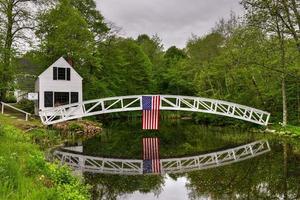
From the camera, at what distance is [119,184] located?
12.9 meters

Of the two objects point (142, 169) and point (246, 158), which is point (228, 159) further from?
point (142, 169)

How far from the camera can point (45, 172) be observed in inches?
382

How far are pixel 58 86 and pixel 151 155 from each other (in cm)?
1442

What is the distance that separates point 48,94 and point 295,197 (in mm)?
23253

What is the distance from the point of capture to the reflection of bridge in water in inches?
606

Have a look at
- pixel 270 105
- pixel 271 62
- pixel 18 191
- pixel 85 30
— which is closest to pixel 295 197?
pixel 18 191

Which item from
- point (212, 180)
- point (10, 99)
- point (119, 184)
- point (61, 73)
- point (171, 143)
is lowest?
point (119, 184)

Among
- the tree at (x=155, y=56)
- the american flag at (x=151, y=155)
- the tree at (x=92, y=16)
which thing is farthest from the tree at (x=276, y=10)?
the tree at (x=155, y=56)

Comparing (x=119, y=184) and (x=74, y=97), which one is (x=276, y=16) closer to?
(x=119, y=184)

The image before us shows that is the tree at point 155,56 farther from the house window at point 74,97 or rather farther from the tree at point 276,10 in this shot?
the tree at point 276,10

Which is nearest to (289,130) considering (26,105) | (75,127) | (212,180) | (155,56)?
(75,127)

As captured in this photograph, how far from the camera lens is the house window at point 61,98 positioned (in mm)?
30641

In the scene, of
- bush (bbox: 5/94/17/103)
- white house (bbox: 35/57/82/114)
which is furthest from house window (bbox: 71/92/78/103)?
bush (bbox: 5/94/17/103)

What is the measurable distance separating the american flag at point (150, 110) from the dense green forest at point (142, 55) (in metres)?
6.43
